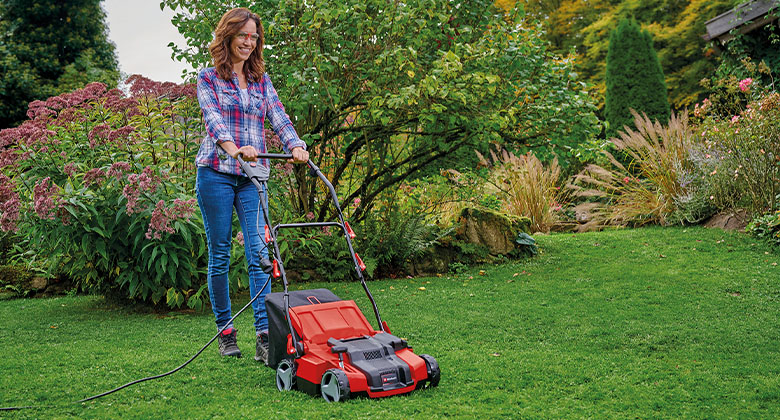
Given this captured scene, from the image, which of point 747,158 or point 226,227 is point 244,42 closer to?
point 226,227

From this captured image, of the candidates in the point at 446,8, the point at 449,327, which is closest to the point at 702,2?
the point at 446,8

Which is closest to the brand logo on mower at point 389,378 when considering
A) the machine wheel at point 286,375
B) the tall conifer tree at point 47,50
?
the machine wheel at point 286,375

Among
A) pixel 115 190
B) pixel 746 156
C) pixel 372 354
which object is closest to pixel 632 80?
pixel 746 156

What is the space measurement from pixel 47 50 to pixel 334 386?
15756mm

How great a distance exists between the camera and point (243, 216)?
3.42 meters

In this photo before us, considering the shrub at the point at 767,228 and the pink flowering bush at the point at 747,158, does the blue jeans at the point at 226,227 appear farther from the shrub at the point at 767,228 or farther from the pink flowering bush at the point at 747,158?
the pink flowering bush at the point at 747,158

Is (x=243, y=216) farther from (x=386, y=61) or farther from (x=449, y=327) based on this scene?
(x=386, y=61)

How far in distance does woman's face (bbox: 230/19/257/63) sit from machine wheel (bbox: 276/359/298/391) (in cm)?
153

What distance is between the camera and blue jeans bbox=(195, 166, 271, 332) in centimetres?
330

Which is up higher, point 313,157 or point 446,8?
point 446,8

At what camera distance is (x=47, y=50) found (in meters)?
15.4

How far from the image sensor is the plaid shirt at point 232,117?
3.19 m

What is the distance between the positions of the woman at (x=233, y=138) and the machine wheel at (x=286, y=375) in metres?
0.42

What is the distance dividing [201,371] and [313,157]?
3.35m
